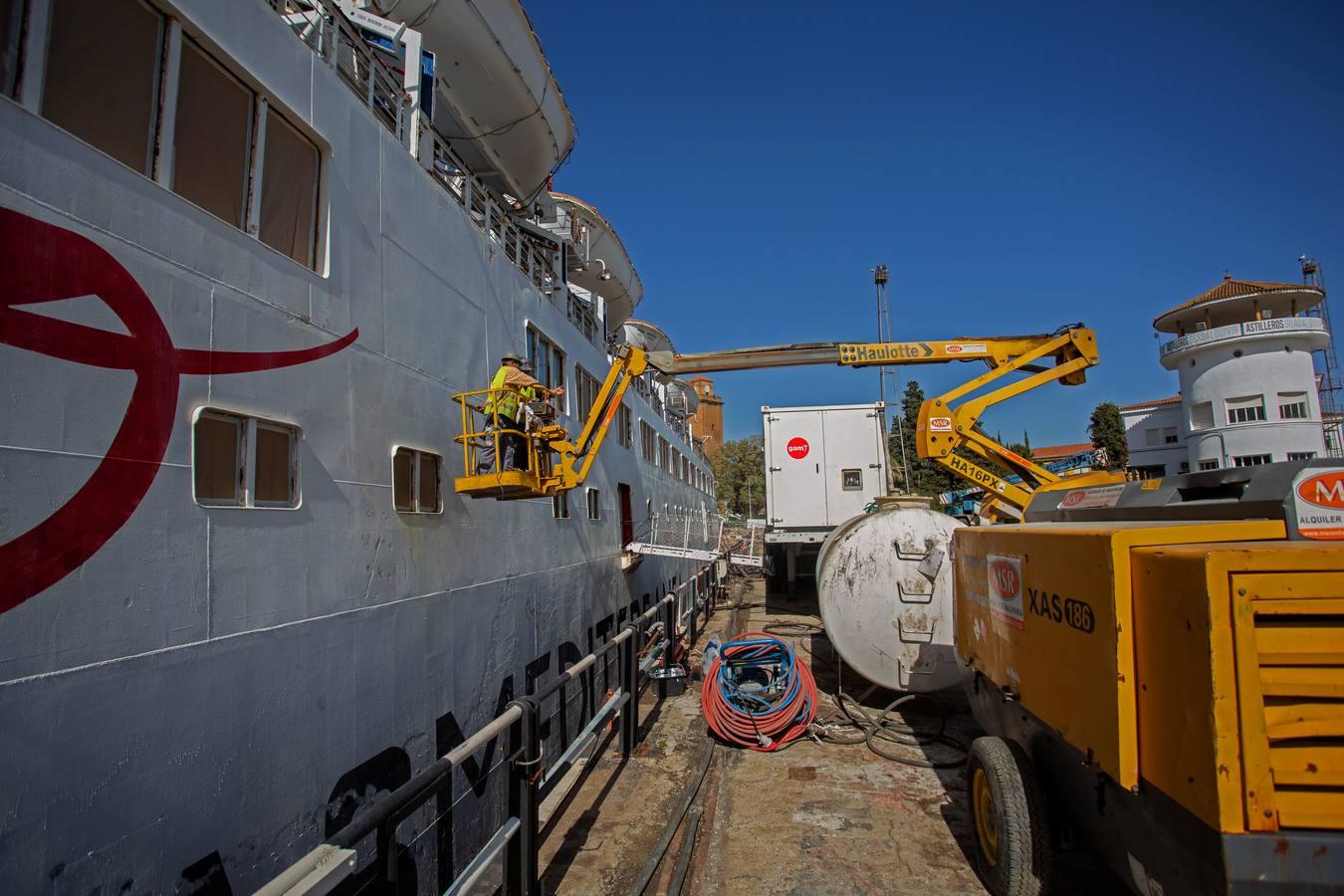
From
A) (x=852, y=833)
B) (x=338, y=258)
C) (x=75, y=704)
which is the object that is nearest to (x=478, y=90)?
(x=338, y=258)

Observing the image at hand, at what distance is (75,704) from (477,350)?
14.4 feet

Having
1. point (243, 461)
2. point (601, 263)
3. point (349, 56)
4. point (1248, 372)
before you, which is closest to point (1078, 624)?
point (243, 461)

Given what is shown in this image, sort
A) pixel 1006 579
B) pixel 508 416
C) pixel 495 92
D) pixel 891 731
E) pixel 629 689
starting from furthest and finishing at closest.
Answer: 1. pixel 495 92
2. pixel 891 731
3. pixel 629 689
4. pixel 508 416
5. pixel 1006 579

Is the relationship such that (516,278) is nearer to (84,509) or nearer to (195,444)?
(195,444)

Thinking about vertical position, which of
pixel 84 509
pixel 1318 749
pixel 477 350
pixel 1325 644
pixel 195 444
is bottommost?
pixel 1318 749

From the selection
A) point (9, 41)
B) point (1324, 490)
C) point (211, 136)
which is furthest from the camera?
point (211, 136)

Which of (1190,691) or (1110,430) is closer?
(1190,691)

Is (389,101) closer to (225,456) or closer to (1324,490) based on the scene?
(225,456)

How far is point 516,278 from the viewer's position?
24.8ft

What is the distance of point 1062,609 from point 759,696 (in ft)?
15.7

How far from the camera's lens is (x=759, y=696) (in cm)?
762

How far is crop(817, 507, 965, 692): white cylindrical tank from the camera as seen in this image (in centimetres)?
768

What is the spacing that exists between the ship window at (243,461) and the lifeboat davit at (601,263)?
34.4 feet

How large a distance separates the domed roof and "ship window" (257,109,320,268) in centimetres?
3943
